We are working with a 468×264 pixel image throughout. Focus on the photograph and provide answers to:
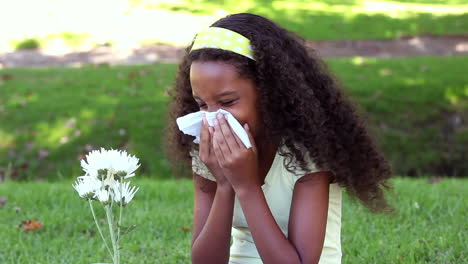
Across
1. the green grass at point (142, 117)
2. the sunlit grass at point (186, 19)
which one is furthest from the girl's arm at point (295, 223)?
the sunlit grass at point (186, 19)

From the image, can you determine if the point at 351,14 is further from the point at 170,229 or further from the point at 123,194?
the point at 123,194

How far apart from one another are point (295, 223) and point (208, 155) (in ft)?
1.19

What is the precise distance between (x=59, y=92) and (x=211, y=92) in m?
6.45

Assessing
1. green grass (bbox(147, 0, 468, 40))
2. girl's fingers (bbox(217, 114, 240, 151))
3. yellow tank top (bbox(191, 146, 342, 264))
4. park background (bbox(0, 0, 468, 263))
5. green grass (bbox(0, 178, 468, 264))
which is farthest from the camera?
green grass (bbox(147, 0, 468, 40))

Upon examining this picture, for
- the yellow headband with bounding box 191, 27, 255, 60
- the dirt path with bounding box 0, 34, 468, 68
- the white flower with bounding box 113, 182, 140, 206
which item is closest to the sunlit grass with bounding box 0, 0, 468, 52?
the dirt path with bounding box 0, 34, 468, 68

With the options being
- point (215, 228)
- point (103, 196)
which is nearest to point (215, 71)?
point (215, 228)

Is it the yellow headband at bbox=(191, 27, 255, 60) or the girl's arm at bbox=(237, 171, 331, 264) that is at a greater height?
the yellow headband at bbox=(191, 27, 255, 60)

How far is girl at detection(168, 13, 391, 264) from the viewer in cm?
218

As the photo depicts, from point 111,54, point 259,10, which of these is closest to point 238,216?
point 111,54

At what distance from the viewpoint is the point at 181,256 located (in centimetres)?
350

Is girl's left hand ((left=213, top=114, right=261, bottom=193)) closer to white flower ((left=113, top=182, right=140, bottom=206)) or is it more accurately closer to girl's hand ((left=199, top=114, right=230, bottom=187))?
girl's hand ((left=199, top=114, right=230, bottom=187))

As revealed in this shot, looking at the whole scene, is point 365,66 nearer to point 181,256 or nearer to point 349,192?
point 181,256

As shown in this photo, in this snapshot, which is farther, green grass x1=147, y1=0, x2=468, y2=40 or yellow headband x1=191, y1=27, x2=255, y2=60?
green grass x1=147, y1=0, x2=468, y2=40

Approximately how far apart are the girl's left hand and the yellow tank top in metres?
0.20
